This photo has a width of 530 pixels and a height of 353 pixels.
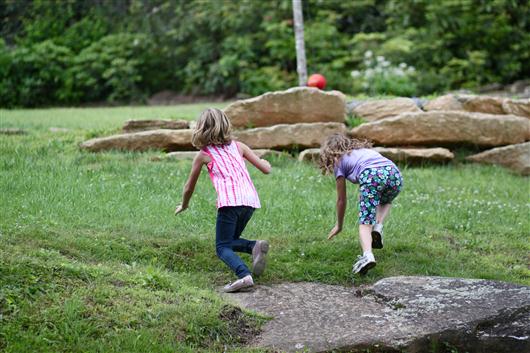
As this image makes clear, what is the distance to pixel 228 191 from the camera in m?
5.76

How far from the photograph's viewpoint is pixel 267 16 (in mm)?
19547

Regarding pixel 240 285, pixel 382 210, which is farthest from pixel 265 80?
pixel 240 285

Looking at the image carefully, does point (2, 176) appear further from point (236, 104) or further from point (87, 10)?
point (87, 10)

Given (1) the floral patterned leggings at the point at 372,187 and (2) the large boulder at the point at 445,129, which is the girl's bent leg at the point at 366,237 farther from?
(2) the large boulder at the point at 445,129

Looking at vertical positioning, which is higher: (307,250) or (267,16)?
(267,16)

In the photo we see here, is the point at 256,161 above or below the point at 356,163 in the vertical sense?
above

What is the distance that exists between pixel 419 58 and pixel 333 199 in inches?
429

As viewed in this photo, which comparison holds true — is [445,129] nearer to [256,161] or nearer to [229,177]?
[256,161]

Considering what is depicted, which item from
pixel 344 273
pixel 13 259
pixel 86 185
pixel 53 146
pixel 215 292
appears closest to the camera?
pixel 13 259

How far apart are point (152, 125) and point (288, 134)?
2038 mm

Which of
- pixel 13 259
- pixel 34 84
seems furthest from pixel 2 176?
pixel 34 84

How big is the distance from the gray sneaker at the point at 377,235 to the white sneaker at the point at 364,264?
0.33 m

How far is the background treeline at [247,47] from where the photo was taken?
1850cm

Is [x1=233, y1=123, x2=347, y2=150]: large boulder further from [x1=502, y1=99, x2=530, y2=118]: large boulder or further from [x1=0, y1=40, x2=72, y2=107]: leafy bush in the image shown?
[x1=0, y1=40, x2=72, y2=107]: leafy bush
